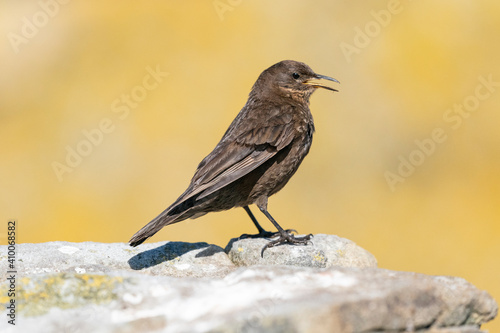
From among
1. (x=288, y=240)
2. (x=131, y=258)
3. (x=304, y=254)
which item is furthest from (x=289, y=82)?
(x=131, y=258)

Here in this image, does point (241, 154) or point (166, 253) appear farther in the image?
point (241, 154)

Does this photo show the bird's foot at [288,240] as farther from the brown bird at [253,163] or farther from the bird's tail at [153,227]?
the bird's tail at [153,227]

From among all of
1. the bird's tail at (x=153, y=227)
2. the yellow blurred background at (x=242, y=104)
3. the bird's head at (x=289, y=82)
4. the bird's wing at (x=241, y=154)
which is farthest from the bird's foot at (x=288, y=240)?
the yellow blurred background at (x=242, y=104)

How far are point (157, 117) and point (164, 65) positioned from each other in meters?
1.48

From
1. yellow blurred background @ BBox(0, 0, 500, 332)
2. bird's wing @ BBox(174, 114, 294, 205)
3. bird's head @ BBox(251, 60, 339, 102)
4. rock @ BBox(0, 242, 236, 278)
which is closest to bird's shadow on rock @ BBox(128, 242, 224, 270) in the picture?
rock @ BBox(0, 242, 236, 278)

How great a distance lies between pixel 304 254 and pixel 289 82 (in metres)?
2.32

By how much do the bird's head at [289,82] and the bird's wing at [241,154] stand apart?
0.64 m

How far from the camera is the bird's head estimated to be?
8445 millimetres

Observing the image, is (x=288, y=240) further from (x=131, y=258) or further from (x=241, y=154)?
(x=131, y=258)

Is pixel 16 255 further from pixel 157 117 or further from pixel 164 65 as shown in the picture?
pixel 164 65

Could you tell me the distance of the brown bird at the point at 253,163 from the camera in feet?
23.3

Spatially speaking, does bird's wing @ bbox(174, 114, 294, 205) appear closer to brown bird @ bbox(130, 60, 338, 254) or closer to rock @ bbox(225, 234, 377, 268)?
brown bird @ bbox(130, 60, 338, 254)

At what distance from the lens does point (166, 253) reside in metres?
7.03

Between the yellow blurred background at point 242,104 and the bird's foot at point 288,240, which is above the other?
the yellow blurred background at point 242,104
